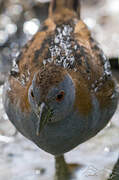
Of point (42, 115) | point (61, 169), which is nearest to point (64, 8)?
point (61, 169)

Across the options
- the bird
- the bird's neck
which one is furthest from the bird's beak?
the bird's neck

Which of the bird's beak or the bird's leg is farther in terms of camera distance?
the bird's leg

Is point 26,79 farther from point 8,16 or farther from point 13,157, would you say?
point 8,16

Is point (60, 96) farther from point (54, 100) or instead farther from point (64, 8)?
point (64, 8)

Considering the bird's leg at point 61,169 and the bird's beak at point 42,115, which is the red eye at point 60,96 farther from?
the bird's leg at point 61,169

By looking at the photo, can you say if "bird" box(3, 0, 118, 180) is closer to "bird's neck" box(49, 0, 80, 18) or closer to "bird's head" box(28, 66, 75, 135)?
"bird's head" box(28, 66, 75, 135)

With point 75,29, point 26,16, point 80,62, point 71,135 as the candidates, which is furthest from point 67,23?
point 26,16
